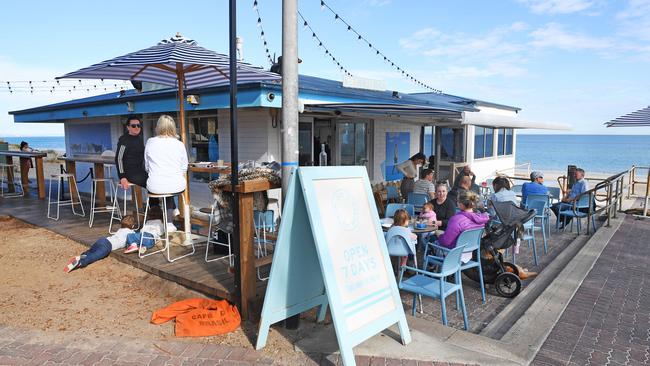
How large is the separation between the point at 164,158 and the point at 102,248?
1531mm

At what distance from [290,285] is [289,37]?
77.4 inches

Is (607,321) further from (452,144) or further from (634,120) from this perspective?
(452,144)

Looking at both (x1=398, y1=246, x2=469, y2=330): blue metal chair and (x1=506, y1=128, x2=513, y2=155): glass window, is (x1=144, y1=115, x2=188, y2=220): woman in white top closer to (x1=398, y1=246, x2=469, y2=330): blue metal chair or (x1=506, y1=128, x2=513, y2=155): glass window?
(x1=398, y1=246, x2=469, y2=330): blue metal chair

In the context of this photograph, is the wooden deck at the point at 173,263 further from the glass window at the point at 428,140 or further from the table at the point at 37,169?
the glass window at the point at 428,140

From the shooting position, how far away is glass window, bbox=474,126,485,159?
13188 mm

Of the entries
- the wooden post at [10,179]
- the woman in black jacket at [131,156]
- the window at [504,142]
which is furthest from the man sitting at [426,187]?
the wooden post at [10,179]

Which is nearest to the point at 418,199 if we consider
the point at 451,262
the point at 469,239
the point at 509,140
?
the point at 469,239

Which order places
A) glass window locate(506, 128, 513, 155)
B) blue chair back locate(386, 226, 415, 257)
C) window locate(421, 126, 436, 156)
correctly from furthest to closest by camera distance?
glass window locate(506, 128, 513, 155) < window locate(421, 126, 436, 156) < blue chair back locate(386, 226, 415, 257)

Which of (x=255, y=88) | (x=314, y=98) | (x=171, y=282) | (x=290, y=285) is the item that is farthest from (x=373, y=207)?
(x=314, y=98)

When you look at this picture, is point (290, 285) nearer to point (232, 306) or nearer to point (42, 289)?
point (232, 306)

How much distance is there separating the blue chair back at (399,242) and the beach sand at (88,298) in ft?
4.69

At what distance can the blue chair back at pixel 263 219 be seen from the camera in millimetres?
4602

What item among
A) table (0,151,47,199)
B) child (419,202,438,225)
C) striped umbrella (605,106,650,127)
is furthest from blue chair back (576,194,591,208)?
table (0,151,47,199)

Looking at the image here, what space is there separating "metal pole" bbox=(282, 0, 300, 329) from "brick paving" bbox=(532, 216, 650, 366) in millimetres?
2156
